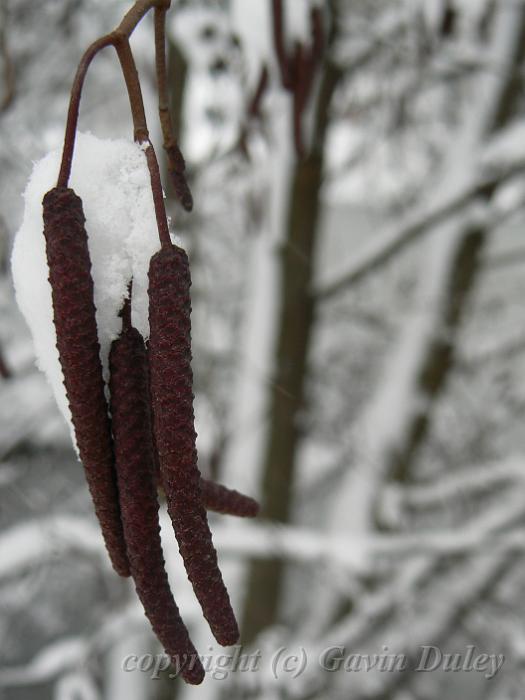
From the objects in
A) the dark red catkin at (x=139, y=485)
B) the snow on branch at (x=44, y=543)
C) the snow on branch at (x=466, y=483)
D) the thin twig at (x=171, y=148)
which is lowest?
the dark red catkin at (x=139, y=485)

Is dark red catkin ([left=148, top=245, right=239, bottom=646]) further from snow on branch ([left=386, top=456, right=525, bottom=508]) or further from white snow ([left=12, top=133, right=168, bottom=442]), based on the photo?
snow on branch ([left=386, top=456, right=525, bottom=508])

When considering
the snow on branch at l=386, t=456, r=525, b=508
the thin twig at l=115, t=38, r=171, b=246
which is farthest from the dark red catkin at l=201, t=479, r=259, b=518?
the snow on branch at l=386, t=456, r=525, b=508

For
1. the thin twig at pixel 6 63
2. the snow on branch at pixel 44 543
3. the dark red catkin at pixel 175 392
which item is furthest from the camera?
the snow on branch at pixel 44 543

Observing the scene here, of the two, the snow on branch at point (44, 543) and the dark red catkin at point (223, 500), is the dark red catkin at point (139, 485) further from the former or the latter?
the snow on branch at point (44, 543)

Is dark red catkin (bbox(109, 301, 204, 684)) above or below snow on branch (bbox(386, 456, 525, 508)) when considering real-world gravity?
below

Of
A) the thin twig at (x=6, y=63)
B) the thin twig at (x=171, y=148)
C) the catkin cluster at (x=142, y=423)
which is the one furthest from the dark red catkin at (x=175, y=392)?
the thin twig at (x=6, y=63)

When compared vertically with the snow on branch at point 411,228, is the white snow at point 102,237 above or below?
below

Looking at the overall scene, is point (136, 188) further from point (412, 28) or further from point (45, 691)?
point (45, 691)
